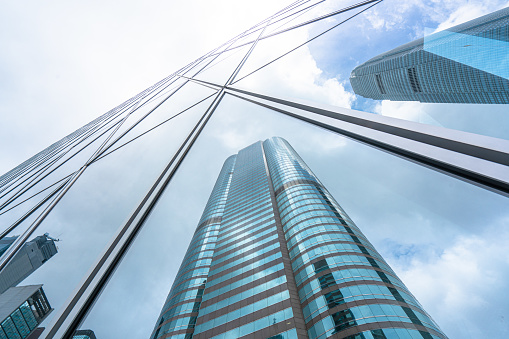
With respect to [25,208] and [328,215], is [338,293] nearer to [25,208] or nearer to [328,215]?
[328,215]

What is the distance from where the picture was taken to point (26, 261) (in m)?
3.52

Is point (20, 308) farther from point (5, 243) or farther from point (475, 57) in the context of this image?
point (475, 57)

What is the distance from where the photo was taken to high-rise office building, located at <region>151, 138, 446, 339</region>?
30688 mm

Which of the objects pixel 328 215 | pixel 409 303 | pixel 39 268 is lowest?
pixel 409 303

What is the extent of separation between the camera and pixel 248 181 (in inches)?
3164

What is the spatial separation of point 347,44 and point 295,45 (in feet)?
6.08

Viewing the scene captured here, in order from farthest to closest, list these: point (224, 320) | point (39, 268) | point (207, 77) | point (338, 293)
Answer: point (224, 320)
point (338, 293)
point (207, 77)
point (39, 268)

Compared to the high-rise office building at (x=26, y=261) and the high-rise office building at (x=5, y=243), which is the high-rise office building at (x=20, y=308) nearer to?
the high-rise office building at (x=26, y=261)

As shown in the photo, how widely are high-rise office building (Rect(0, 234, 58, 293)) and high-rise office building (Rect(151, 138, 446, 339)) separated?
3120 centimetres

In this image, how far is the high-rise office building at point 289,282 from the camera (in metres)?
30.7

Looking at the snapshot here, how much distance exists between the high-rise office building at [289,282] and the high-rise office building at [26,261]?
31.2 meters

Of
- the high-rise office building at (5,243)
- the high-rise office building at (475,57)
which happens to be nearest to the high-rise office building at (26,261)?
the high-rise office building at (5,243)

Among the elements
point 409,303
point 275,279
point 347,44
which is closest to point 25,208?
point 347,44

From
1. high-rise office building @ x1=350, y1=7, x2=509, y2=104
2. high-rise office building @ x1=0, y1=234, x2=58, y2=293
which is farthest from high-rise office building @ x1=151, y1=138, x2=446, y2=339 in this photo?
high-rise office building @ x1=350, y1=7, x2=509, y2=104
